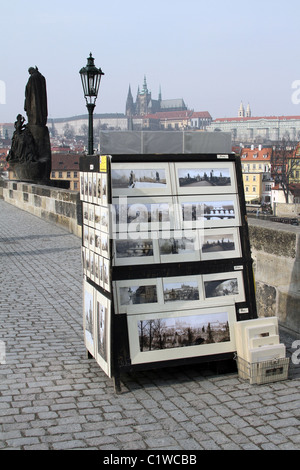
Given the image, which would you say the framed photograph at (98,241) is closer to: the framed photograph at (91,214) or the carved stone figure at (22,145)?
the framed photograph at (91,214)

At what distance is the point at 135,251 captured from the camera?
4496mm

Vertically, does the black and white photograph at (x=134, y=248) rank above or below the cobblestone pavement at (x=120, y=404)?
above

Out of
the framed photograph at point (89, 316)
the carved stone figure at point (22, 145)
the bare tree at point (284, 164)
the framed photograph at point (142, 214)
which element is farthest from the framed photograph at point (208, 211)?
the bare tree at point (284, 164)

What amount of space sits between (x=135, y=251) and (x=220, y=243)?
2.27ft

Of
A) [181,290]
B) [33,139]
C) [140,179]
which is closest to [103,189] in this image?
[140,179]

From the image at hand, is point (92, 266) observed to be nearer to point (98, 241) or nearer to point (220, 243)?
point (98, 241)

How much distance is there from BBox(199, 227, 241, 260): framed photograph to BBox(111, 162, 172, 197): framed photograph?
0.45m

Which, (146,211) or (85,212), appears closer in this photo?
(146,211)

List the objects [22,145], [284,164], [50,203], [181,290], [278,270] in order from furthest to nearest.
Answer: [284,164] < [22,145] < [50,203] < [278,270] < [181,290]

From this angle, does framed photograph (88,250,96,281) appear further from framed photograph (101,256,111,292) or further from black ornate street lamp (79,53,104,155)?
black ornate street lamp (79,53,104,155)

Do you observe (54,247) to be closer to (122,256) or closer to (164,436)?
(122,256)

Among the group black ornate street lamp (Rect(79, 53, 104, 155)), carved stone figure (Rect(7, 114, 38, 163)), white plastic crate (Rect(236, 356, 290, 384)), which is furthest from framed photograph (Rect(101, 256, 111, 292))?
carved stone figure (Rect(7, 114, 38, 163))

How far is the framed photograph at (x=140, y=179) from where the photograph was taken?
440 cm

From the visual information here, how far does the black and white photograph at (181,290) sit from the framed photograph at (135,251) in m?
0.21
